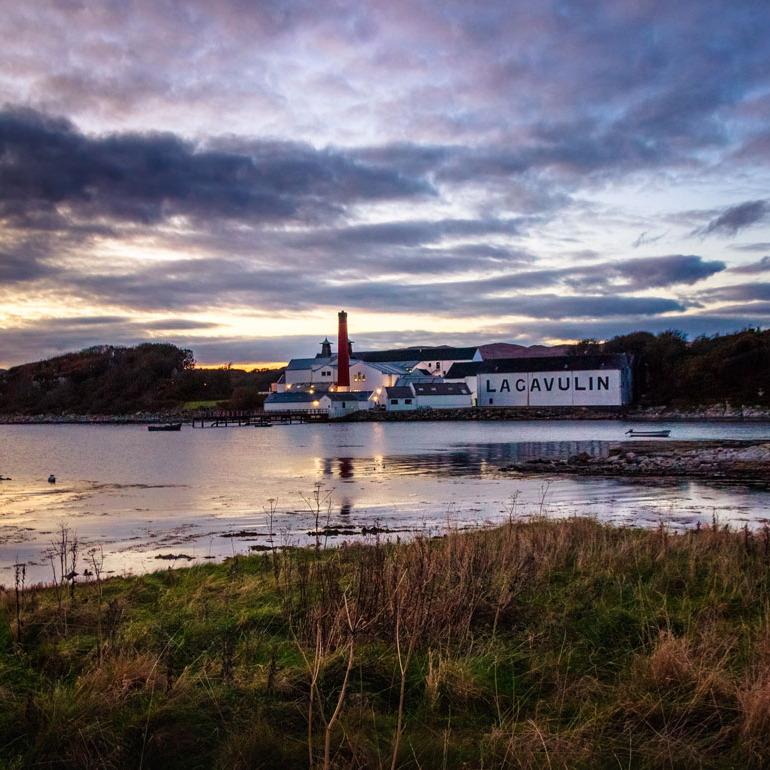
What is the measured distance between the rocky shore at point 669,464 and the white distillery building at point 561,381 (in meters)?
55.3

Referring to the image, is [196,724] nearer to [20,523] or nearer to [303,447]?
[20,523]

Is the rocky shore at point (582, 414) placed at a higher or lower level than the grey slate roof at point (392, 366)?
lower

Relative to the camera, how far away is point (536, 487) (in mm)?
26125

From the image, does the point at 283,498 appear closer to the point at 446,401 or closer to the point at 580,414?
the point at 580,414

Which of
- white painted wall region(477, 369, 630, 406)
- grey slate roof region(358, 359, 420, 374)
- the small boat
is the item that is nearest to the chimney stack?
grey slate roof region(358, 359, 420, 374)

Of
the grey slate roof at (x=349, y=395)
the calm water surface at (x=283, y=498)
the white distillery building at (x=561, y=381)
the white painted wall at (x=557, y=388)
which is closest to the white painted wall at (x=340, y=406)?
the grey slate roof at (x=349, y=395)

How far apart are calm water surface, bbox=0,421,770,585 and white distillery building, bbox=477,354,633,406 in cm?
4479

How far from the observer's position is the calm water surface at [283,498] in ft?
52.1

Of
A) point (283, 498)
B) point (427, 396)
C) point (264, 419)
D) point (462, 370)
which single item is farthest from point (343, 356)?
point (283, 498)

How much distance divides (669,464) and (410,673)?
93.1 ft

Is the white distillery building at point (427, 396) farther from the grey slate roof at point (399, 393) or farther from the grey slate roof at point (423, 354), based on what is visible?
the grey slate roof at point (423, 354)

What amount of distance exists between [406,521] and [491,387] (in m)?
84.8

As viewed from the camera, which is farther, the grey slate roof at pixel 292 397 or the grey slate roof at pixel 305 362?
the grey slate roof at pixel 305 362

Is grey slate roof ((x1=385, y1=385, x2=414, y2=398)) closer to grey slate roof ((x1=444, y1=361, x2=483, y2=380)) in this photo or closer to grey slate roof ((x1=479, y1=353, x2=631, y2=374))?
grey slate roof ((x1=444, y1=361, x2=483, y2=380))
